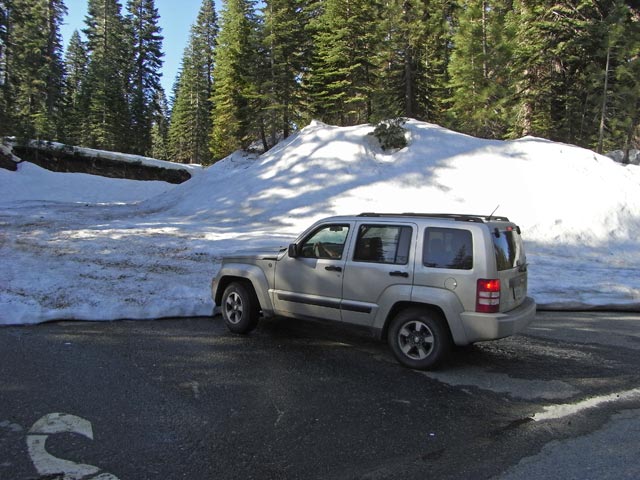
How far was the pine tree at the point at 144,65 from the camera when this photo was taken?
5472cm

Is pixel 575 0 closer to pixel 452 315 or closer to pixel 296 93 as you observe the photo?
pixel 296 93

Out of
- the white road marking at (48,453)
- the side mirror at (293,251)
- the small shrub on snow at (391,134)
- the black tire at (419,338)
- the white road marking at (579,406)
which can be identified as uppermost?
the small shrub on snow at (391,134)

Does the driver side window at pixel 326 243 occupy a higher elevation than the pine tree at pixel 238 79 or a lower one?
lower

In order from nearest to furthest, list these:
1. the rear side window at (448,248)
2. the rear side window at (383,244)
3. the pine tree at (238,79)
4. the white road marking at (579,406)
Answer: the white road marking at (579,406) → the rear side window at (448,248) → the rear side window at (383,244) → the pine tree at (238,79)

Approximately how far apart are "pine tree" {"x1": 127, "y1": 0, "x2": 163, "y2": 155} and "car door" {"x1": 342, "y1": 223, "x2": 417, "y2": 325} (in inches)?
2125

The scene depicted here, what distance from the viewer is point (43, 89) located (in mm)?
44344

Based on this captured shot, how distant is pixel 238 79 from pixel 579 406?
31.6 metres

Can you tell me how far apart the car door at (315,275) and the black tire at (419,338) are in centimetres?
77

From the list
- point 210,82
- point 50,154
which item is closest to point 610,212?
point 50,154

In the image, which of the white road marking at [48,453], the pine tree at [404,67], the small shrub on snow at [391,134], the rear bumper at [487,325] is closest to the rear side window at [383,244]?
the rear bumper at [487,325]

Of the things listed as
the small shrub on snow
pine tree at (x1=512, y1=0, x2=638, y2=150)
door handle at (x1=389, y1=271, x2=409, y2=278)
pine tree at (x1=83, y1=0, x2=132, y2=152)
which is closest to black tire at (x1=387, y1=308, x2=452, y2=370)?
door handle at (x1=389, y1=271, x2=409, y2=278)

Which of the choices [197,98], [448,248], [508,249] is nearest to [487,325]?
[448,248]

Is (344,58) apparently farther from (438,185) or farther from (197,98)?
(197,98)

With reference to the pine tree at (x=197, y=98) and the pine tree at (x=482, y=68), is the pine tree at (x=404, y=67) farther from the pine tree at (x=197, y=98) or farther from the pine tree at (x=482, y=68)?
the pine tree at (x=197, y=98)
